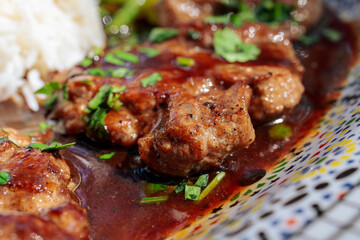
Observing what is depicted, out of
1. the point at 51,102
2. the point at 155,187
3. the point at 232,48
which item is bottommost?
the point at 155,187

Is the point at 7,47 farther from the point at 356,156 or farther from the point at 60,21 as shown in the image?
the point at 356,156

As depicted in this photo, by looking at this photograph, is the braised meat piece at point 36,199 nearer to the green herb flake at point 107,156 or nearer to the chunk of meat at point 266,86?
the green herb flake at point 107,156

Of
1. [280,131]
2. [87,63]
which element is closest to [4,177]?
[87,63]

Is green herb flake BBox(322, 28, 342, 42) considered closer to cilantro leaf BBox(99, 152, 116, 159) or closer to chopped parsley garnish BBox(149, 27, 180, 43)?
chopped parsley garnish BBox(149, 27, 180, 43)

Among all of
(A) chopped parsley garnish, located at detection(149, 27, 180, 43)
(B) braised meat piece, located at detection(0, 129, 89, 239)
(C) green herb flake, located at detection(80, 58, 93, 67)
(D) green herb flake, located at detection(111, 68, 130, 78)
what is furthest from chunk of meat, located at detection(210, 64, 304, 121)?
(B) braised meat piece, located at detection(0, 129, 89, 239)

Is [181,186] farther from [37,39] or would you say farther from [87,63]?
[37,39]

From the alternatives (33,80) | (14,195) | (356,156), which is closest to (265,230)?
(356,156)
